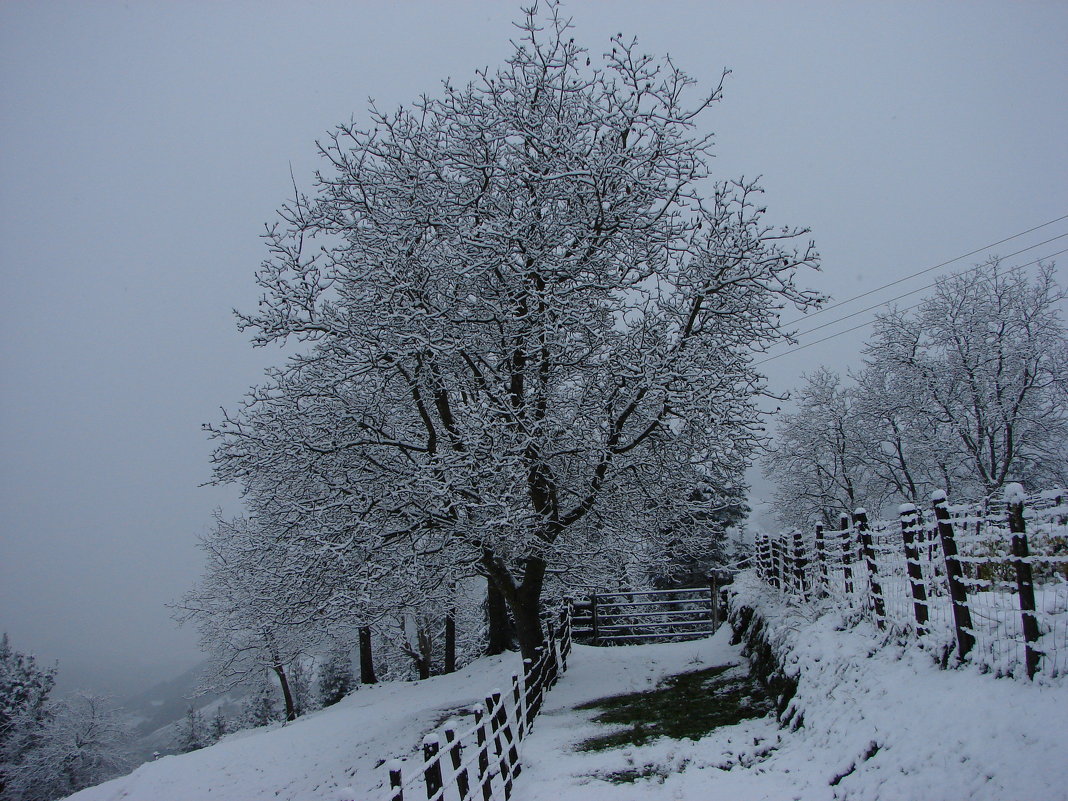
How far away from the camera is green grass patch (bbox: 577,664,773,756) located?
873 cm

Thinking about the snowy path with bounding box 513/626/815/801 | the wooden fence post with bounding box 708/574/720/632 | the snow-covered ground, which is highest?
the snowy path with bounding box 513/626/815/801

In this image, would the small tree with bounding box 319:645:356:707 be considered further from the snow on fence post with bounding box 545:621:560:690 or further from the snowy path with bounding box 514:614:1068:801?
the snowy path with bounding box 514:614:1068:801

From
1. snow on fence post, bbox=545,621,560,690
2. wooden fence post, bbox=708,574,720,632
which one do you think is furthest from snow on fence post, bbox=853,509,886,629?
wooden fence post, bbox=708,574,720,632

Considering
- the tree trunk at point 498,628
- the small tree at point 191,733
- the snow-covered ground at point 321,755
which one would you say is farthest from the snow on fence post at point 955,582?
the small tree at point 191,733

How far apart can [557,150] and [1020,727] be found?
32.4ft

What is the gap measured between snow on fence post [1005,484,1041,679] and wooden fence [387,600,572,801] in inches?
175

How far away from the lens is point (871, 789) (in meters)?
4.88

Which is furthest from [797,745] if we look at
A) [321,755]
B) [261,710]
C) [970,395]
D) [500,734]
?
[261,710]

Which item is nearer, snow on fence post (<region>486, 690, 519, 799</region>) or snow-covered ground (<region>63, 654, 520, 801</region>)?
snow on fence post (<region>486, 690, 519, 799</region>)

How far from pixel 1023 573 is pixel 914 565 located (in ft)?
6.42

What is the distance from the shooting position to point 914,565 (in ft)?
21.7

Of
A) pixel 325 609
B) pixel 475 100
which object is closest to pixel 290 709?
pixel 325 609

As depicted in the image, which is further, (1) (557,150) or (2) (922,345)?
(2) (922,345)

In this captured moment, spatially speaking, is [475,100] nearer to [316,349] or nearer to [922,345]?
[316,349]
